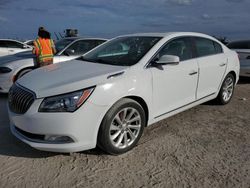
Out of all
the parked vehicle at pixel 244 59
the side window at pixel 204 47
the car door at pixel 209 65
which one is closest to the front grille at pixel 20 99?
the car door at pixel 209 65

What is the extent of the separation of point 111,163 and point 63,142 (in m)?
0.63

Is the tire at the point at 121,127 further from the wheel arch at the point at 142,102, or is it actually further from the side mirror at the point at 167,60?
the side mirror at the point at 167,60

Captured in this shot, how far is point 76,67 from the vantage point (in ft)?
12.1

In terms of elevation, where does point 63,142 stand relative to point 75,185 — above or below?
above

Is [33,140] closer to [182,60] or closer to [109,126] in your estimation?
[109,126]

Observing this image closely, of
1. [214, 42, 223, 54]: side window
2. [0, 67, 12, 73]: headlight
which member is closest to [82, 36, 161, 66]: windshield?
[214, 42, 223, 54]: side window

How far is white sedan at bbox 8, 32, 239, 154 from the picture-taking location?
2781 mm

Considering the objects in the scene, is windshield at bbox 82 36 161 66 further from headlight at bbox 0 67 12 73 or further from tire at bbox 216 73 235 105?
headlight at bbox 0 67 12 73

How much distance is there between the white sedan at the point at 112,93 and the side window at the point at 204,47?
0.03m

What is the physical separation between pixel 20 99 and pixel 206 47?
340 cm

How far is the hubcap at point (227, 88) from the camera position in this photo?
5.12 m

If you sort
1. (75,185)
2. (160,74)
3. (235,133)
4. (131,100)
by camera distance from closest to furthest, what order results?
(75,185)
(131,100)
(160,74)
(235,133)

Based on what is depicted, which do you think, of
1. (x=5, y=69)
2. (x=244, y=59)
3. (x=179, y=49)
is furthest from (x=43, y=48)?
(x=244, y=59)

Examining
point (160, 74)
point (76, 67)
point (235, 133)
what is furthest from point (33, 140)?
point (235, 133)
